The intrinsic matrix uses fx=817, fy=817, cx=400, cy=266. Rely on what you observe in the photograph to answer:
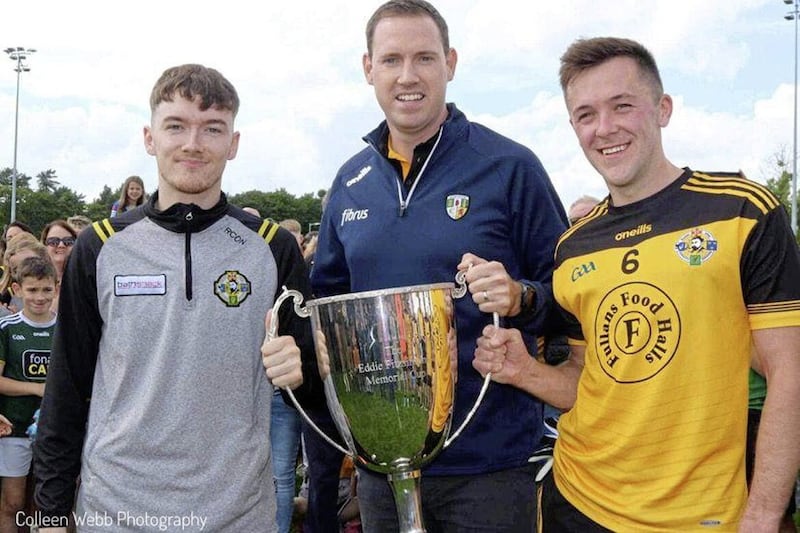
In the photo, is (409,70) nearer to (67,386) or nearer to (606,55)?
(606,55)

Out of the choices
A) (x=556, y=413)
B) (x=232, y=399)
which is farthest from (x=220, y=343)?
(x=556, y=413)

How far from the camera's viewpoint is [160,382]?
225 centimetres

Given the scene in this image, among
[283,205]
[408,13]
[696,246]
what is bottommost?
[696,246]

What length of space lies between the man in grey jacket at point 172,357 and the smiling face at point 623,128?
0.98 metres

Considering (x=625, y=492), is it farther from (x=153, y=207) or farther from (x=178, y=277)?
(x=153, y=207)

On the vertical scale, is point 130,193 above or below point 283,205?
below

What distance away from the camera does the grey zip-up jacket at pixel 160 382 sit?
225 cm

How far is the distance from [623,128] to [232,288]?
121cm

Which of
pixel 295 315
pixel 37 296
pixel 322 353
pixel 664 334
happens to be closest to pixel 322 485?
pixel 37 296

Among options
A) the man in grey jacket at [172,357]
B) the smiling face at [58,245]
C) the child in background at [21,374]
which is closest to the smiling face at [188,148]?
the man in grey jacket at [172,357]

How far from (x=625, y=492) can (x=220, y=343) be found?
1179 mm

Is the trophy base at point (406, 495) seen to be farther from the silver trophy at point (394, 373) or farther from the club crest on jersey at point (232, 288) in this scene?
the club crest on jersey at point (232, 288)

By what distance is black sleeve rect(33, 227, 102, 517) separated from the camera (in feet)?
7.61

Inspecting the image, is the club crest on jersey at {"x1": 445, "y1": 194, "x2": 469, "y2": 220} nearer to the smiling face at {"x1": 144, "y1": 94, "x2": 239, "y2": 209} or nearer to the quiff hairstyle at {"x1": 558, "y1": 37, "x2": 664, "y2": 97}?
the quiff hairstyle at {"x1": 558, "y1": 37, "x2": 664, "y2": 97}
